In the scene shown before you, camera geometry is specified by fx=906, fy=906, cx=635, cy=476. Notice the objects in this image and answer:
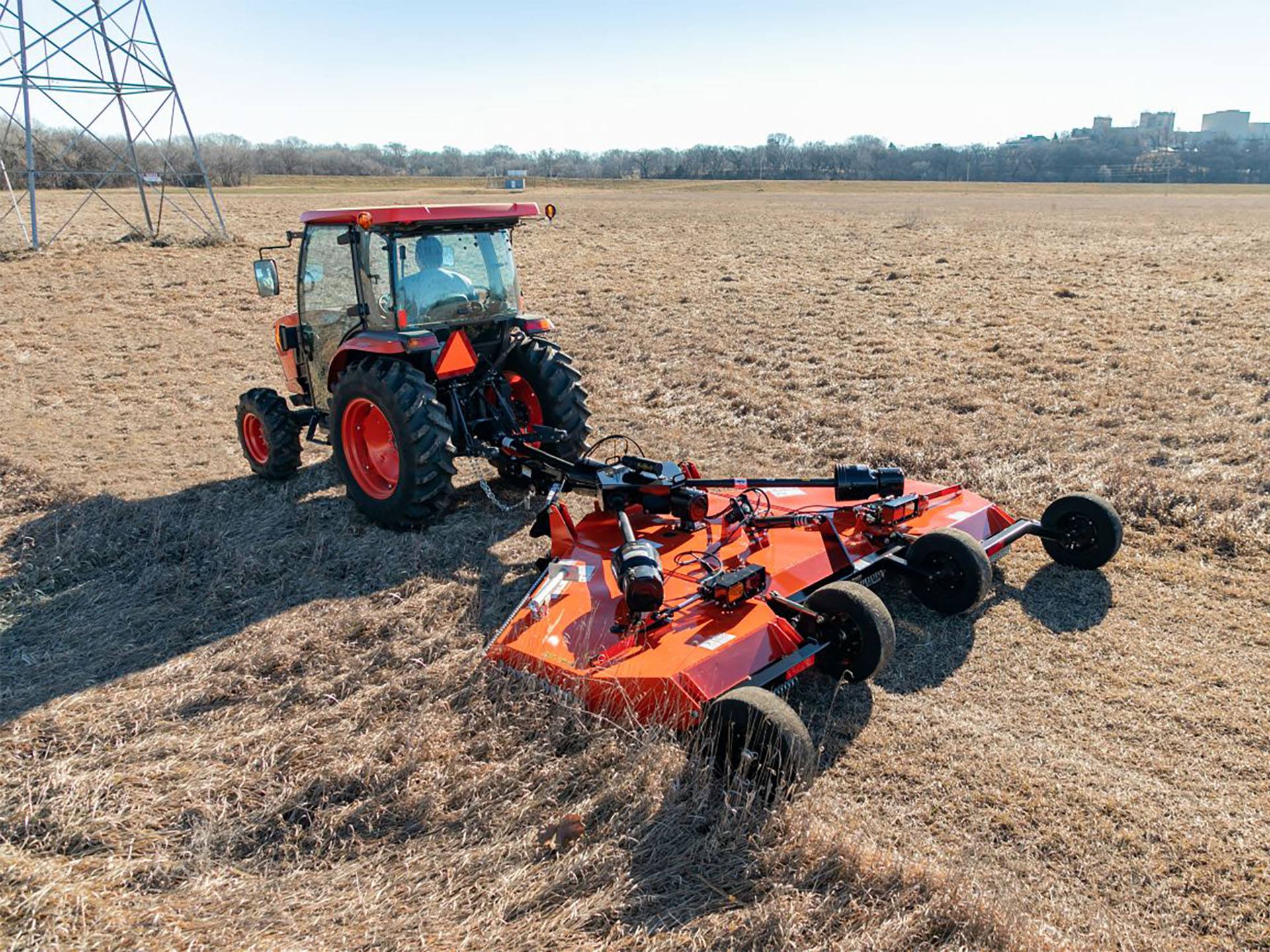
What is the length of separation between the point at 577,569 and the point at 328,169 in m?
84.8

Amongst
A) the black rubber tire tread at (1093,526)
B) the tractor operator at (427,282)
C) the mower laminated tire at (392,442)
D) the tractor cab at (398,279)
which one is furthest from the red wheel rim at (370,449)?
the black rubber tire tread at (1093,526)

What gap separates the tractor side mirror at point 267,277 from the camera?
696 cm

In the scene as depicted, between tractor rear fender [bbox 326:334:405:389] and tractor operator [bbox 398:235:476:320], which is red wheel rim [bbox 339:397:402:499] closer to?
tractor rear fender [bbox 326:334:405:389]

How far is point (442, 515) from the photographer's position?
6988mm

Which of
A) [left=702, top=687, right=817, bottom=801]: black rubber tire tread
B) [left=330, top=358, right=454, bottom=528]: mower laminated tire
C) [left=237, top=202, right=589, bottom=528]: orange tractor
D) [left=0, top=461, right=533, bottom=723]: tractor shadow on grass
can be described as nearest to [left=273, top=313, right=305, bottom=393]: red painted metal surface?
[left=237, top=202, right=589, bottom=528]: orange tractor

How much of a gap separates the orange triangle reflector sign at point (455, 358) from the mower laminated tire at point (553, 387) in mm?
670

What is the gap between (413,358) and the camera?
6.67 meters

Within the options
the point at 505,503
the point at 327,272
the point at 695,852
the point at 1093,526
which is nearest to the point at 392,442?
the point at 505,503

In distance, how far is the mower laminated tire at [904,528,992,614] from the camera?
4.93m

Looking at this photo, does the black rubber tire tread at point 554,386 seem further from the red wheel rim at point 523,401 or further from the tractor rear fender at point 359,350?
the tractor rear fender at point 359,350

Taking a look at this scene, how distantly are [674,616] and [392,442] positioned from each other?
3.21 meters

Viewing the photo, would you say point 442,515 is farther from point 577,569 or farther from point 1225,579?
point 1225,579

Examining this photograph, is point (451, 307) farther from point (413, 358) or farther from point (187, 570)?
point (187, 570)

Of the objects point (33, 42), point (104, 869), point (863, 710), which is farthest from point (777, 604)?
point (33, 42)
